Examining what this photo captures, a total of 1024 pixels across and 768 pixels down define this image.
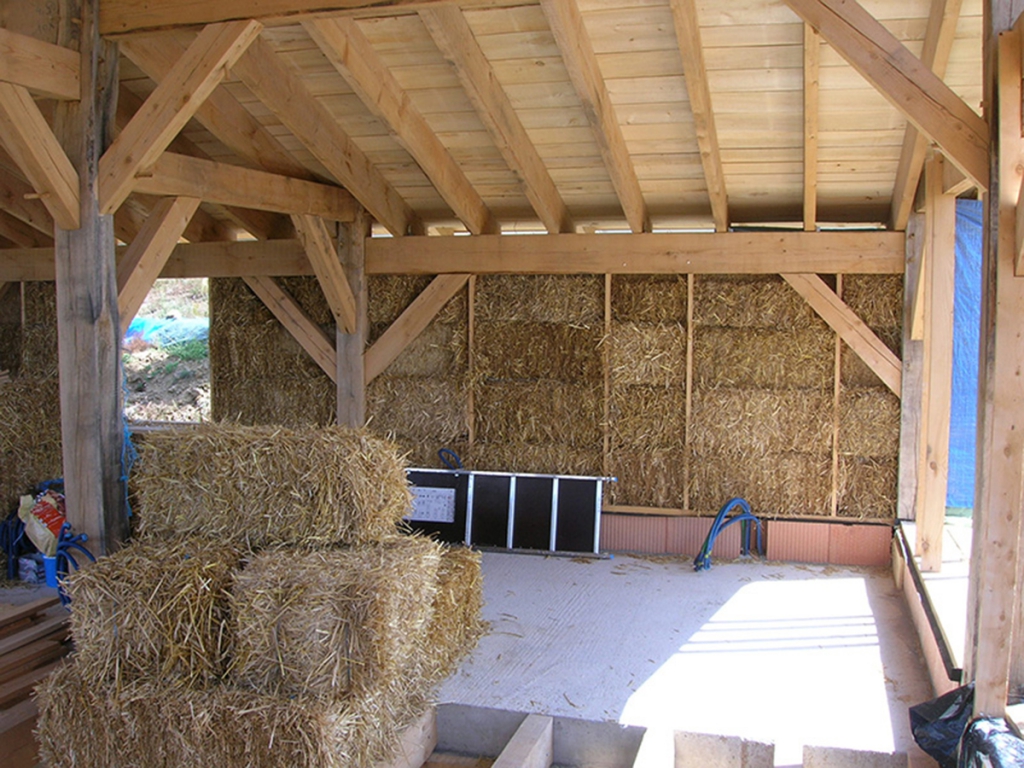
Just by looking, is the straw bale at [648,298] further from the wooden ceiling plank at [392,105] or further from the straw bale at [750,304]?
the wooden ceiling plank at [392,105]

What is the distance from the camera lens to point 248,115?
18.1 feet

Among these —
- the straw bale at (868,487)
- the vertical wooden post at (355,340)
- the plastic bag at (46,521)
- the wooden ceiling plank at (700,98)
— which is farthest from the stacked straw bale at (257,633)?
the straw bale at (868,487)

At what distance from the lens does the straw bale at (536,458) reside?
6766 millimetres

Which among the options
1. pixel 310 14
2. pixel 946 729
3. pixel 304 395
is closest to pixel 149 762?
pixel 946 729

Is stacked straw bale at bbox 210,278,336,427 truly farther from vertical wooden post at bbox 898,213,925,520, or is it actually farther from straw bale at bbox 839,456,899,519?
vertical wooden post at bbox 898,213,925,520

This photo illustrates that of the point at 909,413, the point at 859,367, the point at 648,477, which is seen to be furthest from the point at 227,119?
the point at 909,413

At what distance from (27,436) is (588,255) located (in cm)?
430

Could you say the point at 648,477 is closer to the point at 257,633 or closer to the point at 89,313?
the point at 257,633

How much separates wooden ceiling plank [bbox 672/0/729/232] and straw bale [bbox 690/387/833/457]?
4.54 ft

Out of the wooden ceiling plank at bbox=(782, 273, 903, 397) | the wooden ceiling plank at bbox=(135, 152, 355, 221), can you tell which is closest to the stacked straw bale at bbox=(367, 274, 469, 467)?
the wooden ceiling plank at bbox=(135, 152, 355, 221)

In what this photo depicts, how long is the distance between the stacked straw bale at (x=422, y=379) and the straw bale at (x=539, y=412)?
20 centimetres

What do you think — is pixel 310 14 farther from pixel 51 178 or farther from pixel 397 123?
pixel 51 178

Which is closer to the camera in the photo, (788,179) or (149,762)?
(149,762)

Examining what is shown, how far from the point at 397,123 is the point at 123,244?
433 cm
